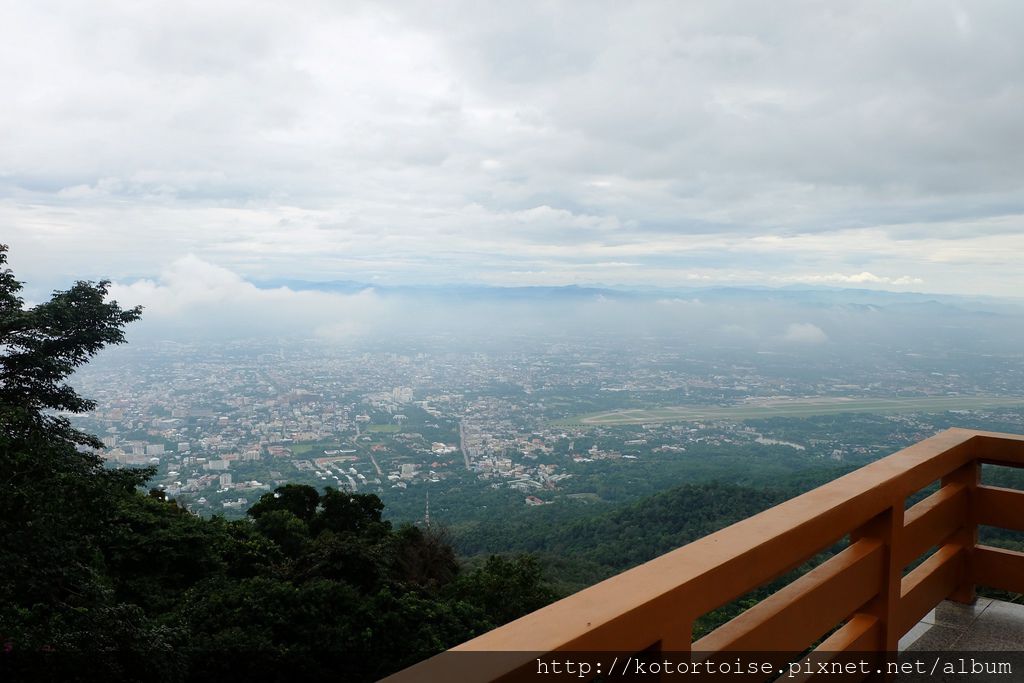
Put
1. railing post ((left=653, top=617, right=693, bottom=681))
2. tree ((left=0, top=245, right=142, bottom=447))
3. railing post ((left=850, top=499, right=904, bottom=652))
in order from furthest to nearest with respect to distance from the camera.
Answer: tree ((left=0, top=245, right=142, bottom=447)), railing post ((left=850, top=499, right=904, bottom=652)), railing post ((left=653, top=617, right=693, bottom=681))

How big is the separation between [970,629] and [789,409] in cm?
5472

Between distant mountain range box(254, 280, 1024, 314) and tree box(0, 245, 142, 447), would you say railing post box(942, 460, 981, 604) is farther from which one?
distant mountain range box(254, 280, 1024, 314)

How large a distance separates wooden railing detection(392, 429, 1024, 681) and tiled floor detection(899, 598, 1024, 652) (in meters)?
0.07

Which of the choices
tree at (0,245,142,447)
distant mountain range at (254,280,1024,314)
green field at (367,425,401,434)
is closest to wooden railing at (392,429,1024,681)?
tree at (0,245,142,447)

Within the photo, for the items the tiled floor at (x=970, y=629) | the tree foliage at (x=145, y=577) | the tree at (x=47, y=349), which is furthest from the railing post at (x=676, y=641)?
the tree at (x=47, y=349)

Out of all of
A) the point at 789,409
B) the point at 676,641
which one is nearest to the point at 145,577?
the point at 676,641

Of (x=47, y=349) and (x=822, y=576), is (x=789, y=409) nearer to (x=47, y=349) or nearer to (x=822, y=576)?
(x=47, y=349)

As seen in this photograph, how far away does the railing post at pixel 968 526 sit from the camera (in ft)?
6.63

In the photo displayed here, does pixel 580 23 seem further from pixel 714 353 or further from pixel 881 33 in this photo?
pixel 714 353

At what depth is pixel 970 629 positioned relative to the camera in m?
2.02

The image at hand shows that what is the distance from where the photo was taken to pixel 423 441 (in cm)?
4156

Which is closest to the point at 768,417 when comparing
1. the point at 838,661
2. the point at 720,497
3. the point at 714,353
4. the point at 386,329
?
the point at 720,497

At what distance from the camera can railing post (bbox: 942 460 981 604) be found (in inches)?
79.6

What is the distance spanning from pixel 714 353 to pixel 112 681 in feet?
282
